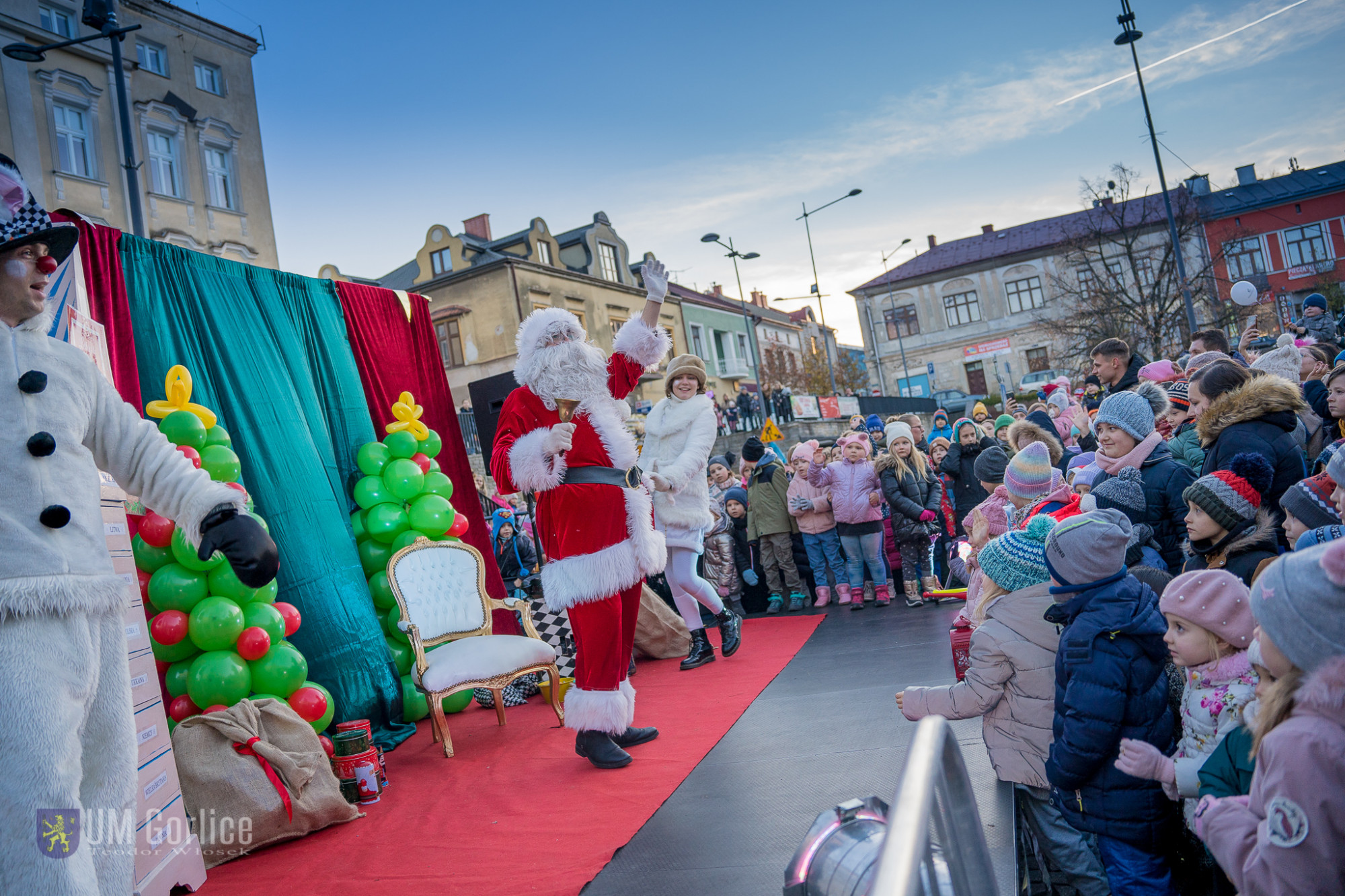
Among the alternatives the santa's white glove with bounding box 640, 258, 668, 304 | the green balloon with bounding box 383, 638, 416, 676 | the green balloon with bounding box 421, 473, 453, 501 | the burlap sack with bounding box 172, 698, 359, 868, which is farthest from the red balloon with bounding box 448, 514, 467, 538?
the santa's white glove with bounding box 640, 258, 668, 304

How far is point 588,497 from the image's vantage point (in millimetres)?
4051

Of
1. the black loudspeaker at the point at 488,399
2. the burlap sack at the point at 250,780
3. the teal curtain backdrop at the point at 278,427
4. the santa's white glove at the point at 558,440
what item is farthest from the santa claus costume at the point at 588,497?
the black loudspeaker at the point at 488,399

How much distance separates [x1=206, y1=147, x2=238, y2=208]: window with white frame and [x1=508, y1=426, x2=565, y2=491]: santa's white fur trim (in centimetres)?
1862

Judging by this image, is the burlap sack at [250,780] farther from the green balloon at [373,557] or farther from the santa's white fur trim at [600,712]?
the green balloon at [373,557]

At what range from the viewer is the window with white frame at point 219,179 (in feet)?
63.3

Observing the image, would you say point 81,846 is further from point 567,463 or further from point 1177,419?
point 1177,419

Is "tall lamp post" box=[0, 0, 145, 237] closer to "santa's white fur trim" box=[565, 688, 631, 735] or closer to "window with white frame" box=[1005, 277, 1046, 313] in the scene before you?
"santa's white fur trim" box=[565, 688, 631, 735]

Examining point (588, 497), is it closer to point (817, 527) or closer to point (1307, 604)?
point (1307, 604)

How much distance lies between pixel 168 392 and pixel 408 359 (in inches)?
93.1

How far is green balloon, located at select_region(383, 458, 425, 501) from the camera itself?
18.3 ft

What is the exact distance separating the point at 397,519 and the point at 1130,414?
4.18m

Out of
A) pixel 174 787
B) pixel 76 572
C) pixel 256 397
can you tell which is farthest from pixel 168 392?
pixel 76 572

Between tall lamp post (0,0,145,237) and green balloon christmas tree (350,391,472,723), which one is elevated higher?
tall lamp post (0,0,145,237)

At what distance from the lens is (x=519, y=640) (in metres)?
4.96
